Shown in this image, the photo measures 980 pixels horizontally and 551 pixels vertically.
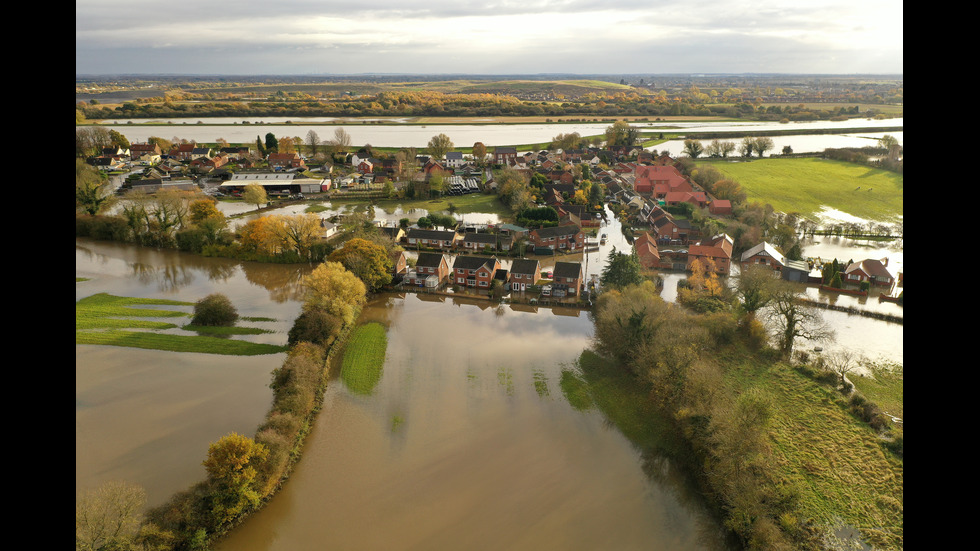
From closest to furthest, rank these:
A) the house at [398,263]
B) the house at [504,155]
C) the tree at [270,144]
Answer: the house at [398,263], the house at [504,155], the tree at [270,144]

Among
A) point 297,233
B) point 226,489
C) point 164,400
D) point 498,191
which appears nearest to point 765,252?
point 498,191

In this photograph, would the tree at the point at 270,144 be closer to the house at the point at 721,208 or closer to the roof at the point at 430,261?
the roof at the point at 430,261

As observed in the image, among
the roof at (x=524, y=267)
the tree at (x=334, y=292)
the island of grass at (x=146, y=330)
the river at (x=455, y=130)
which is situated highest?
the river at (x=455, y=130)

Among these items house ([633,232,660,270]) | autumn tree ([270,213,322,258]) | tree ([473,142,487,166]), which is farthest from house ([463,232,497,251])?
tree ([473,142,487,166])

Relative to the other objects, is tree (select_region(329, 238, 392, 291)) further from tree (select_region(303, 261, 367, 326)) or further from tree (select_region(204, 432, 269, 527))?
tree (select_region(204, 432, 269, 527))

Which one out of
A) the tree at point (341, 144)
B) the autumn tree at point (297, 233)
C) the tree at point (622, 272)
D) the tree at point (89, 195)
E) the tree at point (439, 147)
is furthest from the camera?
the tree at point (341, 144)

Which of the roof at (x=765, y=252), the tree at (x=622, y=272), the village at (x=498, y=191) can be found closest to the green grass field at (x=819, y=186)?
the village at (x=498, y=191)
